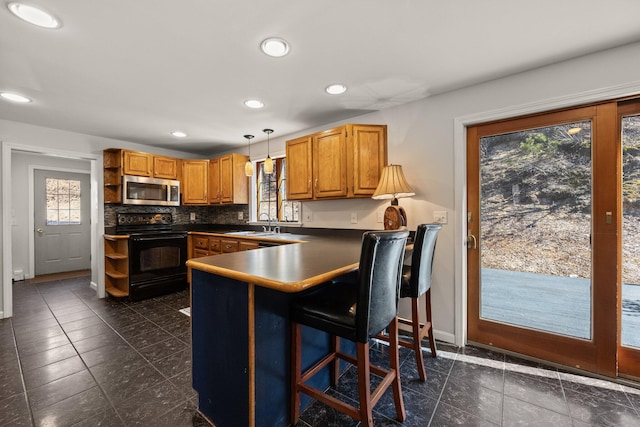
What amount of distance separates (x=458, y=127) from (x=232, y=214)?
365 cm

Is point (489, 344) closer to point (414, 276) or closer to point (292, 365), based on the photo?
point (414, 276)

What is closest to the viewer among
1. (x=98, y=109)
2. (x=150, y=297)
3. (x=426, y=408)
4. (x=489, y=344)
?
(x=426, y=408)

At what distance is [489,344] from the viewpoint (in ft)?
7.52

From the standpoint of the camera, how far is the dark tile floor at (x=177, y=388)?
1520 mm

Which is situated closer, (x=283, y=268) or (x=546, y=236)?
(x=283, y=268)

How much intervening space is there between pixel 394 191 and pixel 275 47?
4.79 feet

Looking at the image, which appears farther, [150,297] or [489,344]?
[150,297]

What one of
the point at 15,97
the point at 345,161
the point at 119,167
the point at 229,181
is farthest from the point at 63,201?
the point at 345,161

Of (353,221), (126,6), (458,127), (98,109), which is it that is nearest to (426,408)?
(353,221)

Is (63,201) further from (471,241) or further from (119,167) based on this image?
(471,241)

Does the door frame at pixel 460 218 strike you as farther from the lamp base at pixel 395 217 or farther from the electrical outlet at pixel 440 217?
the lamp base at pixel 395 217

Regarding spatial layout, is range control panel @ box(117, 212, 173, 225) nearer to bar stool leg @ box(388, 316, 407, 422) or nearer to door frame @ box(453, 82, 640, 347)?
bar stool leg @ box(388, 316, 407, 422)

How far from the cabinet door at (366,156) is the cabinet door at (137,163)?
310 centimetres

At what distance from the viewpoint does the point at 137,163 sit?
12.8ft
